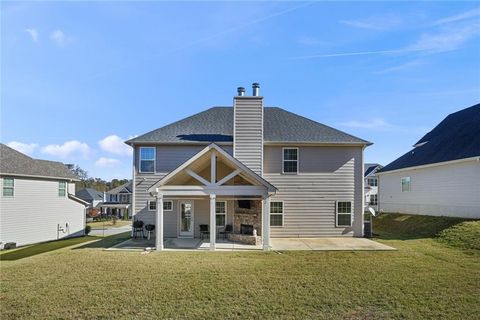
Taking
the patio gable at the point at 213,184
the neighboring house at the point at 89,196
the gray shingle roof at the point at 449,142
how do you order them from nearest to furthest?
the patio gable at the point at 213,184 → the gray shingle roof at the point at 449,142 → the neighboring house at the point at 89,196

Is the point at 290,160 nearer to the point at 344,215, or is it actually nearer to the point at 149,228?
the point at 344,215

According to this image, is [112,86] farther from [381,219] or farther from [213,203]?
[381,219]

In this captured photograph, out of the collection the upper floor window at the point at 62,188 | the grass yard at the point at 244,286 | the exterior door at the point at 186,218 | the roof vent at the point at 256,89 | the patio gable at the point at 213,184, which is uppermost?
the roof vent at the point at 256,89

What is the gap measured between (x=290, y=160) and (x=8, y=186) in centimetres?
1801

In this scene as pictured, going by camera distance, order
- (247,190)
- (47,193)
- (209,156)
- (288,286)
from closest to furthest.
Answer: (288,286) < (247,190) < (209,156) < (47,193)

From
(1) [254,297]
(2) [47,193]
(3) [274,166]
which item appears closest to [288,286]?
(1) [254,297]

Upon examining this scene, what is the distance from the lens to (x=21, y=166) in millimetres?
20703

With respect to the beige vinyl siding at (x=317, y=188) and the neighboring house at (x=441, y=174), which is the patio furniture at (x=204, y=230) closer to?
the beige vinyl siding at (x=317, y=188)

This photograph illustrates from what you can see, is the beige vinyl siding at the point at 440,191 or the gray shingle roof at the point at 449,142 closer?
the beige vinyl siding at the point at 440,191

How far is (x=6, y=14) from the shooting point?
36.9 ft

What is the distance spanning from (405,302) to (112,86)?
16466mm

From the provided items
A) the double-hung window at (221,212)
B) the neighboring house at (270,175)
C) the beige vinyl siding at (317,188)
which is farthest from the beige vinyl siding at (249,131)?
the double-hung window at (221,212)

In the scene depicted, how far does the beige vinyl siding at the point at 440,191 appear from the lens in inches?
664

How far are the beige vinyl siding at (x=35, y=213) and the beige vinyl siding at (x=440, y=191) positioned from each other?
87.0 ft
